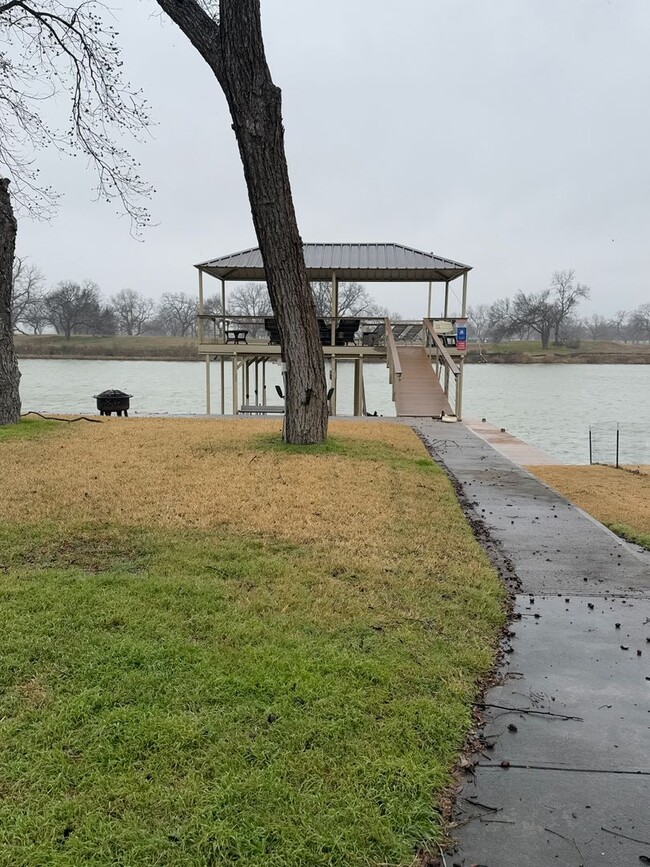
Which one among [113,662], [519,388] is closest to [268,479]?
[113,662]

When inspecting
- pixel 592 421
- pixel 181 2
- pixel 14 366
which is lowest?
pixel 592 421

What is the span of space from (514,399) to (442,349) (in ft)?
49.7

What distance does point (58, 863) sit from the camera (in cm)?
146

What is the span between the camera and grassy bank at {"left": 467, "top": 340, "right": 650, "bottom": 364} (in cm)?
5216

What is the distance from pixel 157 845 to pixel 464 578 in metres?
2.32

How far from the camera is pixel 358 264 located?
16.0 meters

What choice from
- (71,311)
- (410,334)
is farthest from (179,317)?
(410,334)

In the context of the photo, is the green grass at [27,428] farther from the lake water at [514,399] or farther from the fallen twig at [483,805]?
the fallen twig at [483,805]

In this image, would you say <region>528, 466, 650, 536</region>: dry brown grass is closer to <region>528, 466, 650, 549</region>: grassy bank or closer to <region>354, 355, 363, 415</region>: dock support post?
<region>528, 466, 650, 549</region>: grassy bank

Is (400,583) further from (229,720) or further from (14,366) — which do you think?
(14,366)

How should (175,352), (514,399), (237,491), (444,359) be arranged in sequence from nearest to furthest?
1. (237,491)
2. (444,359)
3. (514,399)
4. (175,352)

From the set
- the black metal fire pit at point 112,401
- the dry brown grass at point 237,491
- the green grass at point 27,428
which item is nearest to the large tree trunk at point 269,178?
the dry brown grass at point 237,491

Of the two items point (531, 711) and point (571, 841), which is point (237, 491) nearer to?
point (531, 711)

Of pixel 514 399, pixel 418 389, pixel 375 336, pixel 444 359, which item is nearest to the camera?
pixel 444 359
